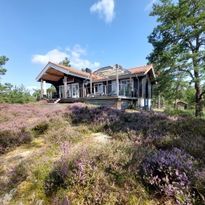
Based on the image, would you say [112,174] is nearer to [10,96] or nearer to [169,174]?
[169,174]

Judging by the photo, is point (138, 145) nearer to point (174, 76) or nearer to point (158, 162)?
point (158, 162)

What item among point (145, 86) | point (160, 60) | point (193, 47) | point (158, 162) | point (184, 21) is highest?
point (184, 21)

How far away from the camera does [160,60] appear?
19.1m

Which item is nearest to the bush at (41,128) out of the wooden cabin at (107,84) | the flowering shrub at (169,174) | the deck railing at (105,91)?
the flowering shrub at (169,174)

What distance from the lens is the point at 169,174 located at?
259cm

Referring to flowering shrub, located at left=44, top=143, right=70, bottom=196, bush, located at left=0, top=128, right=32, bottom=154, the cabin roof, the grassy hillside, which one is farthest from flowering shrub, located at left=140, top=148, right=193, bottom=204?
the cabin roof

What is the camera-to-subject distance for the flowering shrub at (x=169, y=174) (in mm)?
2256

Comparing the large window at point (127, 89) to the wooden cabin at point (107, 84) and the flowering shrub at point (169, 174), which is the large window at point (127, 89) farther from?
the flowering shrub at point (169, 174)

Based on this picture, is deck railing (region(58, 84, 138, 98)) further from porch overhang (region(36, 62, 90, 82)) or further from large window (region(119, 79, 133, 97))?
porch overhang (region(36, 62, 90, 82))

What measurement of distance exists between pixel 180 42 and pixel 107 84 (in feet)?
29.1

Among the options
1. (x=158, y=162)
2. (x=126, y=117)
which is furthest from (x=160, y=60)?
(x=158, y=162)

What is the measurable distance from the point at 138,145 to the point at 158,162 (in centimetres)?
105

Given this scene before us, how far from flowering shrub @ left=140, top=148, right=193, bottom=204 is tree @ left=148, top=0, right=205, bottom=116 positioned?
54.1ft

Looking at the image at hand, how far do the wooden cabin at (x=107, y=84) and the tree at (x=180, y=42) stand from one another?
7.51 ft
